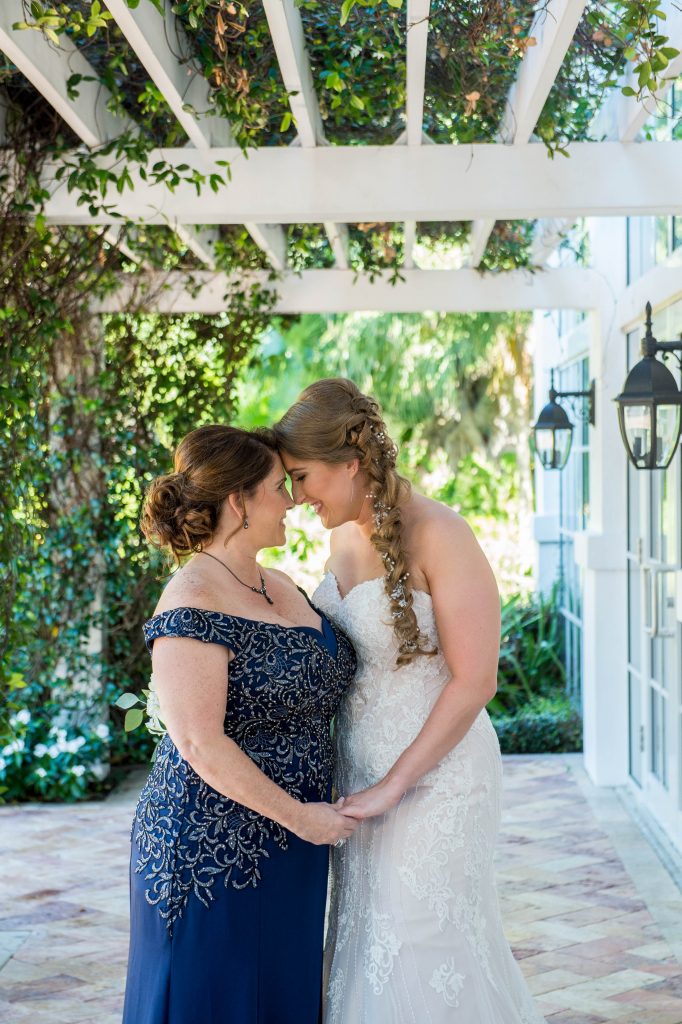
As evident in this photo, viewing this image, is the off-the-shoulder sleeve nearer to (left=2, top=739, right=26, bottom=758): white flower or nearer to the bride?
the bride

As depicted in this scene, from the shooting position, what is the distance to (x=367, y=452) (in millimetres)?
2482

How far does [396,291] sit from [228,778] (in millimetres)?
4175

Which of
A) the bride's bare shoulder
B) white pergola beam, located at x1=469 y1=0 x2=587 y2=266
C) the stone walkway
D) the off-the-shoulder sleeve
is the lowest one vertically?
the stone walkway

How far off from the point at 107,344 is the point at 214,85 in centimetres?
283

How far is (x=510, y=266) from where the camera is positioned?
5.70 meters

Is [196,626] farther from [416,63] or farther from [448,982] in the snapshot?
[416,63]

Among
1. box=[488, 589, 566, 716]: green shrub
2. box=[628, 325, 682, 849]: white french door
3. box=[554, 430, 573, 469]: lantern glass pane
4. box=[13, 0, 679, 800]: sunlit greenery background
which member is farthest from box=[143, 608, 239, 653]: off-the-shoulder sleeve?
box=[488, 589, 566, 716]: green shrub

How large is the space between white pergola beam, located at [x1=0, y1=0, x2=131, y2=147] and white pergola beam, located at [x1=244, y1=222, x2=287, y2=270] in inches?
45.1

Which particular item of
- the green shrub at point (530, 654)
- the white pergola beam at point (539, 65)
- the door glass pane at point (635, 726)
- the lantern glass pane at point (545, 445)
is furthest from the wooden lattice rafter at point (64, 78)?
the green shrub at point (530, 654)

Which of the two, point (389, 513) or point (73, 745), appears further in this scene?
point (73, 745)

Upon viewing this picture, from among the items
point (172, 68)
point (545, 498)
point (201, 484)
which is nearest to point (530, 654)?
point (545, 498)

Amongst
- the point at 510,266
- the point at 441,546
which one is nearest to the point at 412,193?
the point at 441,546

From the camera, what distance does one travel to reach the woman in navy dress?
6.89ft

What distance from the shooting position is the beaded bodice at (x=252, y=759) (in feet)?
7.03
